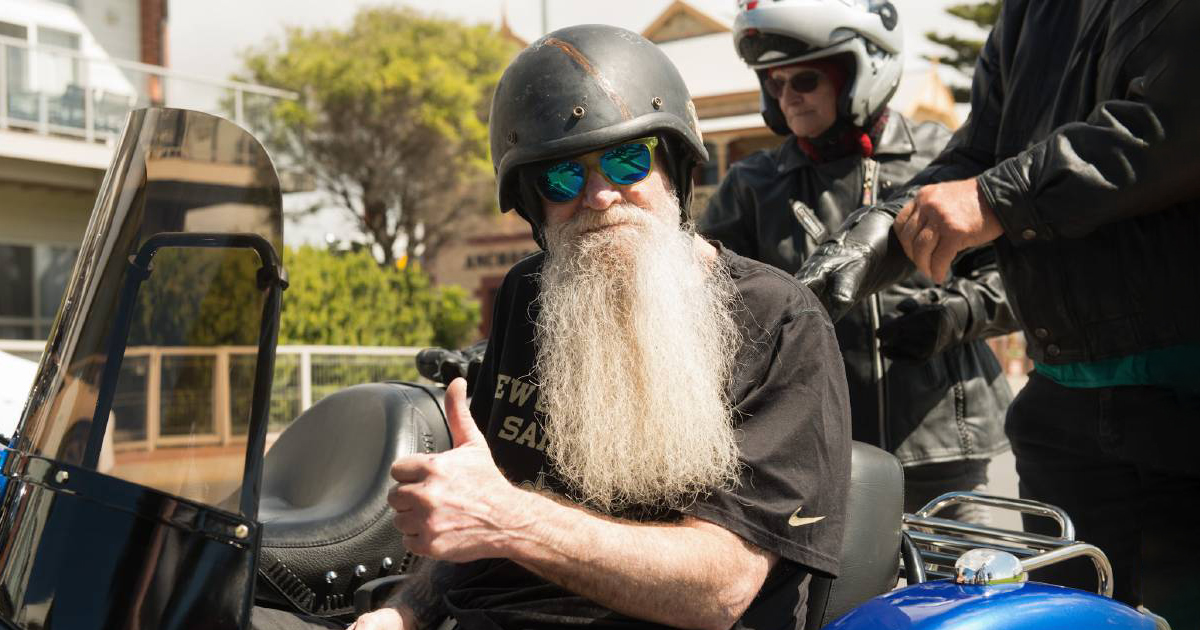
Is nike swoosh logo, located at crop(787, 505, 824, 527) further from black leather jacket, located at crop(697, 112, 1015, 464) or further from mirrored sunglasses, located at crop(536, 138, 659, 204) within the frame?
black leather jacket, located at crop(697, 112, 1015, 464)

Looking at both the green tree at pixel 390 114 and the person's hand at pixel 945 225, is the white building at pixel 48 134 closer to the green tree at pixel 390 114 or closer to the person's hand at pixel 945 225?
the green tree at pixel 390 114

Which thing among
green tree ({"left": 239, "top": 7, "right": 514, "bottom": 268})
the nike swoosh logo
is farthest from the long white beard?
green tree ({"left": 239, "top": 7, "right": 514, "bottom": 268})

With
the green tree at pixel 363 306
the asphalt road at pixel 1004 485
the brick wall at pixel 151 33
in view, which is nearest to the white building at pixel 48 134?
the brick wall at pixel 151 33

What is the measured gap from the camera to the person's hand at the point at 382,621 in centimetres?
216

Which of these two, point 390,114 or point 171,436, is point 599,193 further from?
point 390,114

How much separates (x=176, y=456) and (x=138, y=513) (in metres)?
0.11

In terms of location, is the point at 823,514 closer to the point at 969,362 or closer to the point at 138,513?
the point at 138,513

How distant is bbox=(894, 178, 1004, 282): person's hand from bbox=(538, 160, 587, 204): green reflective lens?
2.42 ft

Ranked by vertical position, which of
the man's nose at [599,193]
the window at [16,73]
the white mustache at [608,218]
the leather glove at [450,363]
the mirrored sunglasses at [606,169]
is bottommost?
the leather glove at [450,363]

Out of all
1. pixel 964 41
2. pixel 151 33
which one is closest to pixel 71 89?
pixel 151 33

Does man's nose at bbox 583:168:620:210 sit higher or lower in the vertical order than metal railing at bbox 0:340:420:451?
higher

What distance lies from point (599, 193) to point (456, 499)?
2.54ft

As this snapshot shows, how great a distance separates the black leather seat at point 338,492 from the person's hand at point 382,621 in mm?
416

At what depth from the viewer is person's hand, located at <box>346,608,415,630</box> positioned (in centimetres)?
216
